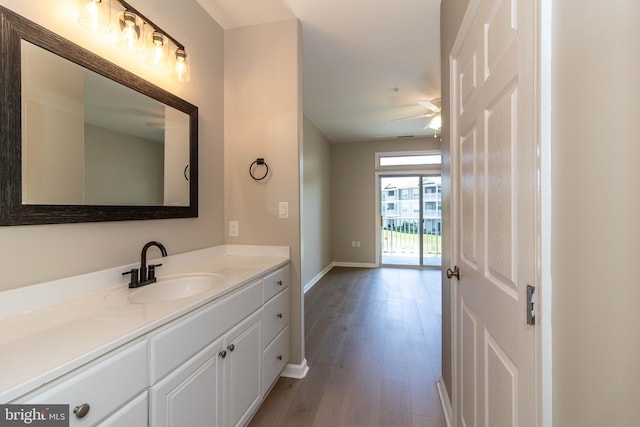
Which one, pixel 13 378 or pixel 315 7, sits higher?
pixel 315 7

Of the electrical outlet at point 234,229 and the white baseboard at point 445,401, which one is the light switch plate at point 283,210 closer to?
the electrical outlet at point 234,229

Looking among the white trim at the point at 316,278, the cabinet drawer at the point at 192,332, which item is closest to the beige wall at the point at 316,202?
the white trim at the point at 316,278

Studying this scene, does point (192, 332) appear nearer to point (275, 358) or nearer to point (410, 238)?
point (275, 358)

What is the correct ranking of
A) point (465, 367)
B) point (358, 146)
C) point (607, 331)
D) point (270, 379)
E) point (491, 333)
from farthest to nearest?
point (358, 146) < point (270, 379) < point (465, 367) < point (491, 333) < point (607, 331)

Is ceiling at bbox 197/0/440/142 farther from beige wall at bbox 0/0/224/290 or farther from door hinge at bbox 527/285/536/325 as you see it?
door hinge at bbox 527/285/536/325

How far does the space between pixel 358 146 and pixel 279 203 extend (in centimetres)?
Result: 430

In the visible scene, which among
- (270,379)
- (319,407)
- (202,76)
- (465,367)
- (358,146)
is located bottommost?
(319,407)

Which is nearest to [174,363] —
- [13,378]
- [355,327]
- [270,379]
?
[13,378]

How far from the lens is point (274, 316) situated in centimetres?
189

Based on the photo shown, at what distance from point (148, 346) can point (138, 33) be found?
5.03 ft

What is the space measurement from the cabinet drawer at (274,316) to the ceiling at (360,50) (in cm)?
209

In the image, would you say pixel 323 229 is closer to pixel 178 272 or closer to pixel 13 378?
pixel 178 272

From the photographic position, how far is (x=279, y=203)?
2.17 metres

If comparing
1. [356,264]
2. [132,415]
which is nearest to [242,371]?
[132,415]
